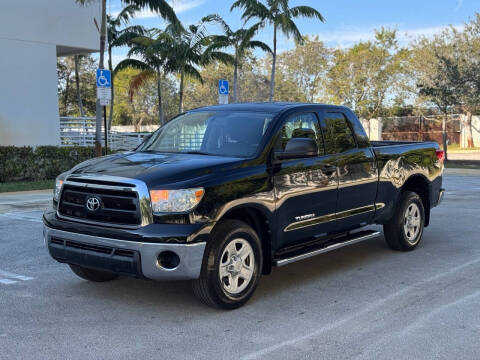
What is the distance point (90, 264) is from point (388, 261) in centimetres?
380

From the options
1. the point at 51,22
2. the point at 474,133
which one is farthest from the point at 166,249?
the point at 474,133

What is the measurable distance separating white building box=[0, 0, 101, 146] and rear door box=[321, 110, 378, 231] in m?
16.6

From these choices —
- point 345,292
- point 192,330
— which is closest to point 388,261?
point 345,292

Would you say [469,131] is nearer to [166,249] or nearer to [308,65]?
[308,65]

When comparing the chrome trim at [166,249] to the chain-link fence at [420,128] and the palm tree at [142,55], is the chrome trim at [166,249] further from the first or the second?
the chain-link fence at [420,128]

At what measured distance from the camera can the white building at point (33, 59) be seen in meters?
20.5

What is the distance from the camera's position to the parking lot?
4.41 metres

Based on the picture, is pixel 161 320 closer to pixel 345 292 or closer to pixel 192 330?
pixel 192 330

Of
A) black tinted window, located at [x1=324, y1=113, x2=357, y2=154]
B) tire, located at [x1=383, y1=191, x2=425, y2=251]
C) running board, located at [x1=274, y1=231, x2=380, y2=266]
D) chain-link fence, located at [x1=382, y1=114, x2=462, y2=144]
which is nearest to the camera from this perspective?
running board, located at [x1=274, y1=231, x2=380, y2=266]

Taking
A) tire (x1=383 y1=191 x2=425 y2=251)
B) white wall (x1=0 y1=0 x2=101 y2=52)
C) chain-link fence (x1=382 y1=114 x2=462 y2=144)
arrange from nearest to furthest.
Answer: tire (x1=383 y1=191 x2=425 y2=251)
white wall (x1=0 y1=0 x2=101 y2=52)
chain-link fence (x1=382 y1=114 x2=462 y2=144)

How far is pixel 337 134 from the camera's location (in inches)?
269

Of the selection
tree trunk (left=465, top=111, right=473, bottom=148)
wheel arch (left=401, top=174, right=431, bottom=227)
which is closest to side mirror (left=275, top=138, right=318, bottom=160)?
wheel arch (left=401, top=174, right=431, bottom=227)

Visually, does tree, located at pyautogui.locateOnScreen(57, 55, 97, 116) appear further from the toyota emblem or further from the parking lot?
the toyota emblem

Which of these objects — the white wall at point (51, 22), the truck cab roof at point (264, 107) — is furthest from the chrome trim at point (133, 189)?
the white wall at point (51, 22)
